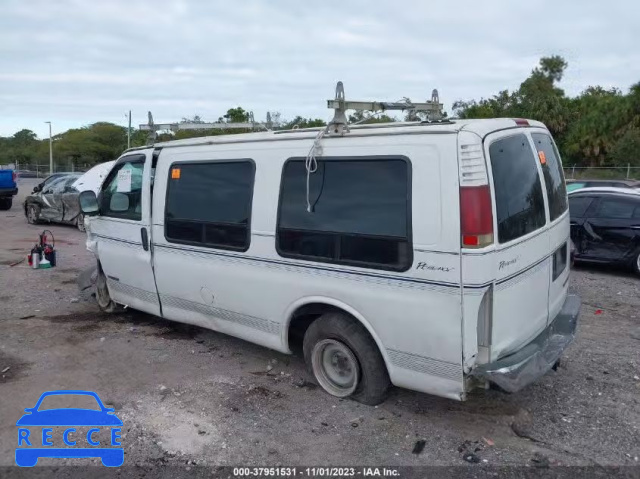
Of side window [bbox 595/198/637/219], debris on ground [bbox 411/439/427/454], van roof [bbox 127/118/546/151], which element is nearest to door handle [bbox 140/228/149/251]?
van roof [bbox 127/118/546/151]

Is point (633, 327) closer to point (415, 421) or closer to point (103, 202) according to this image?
point (415, 421)

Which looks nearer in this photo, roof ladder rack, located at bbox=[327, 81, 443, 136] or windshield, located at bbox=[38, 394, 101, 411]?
roof ladder rack, located at bbox=[327, 81, 443, 136]

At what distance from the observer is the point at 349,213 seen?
4.20m

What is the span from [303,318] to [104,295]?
339cm

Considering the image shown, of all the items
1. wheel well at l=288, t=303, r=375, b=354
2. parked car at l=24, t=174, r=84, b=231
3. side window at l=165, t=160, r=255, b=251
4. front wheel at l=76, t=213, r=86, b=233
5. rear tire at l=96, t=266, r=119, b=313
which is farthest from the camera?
parked car at l=24, t=174, r=84, b=231

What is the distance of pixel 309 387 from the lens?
4.90m

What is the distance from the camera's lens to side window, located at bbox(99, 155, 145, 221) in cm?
600

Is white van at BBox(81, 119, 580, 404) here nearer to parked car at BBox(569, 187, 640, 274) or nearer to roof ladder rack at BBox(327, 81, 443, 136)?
roof ladder rack at BBox(327, 81, 443, 136)

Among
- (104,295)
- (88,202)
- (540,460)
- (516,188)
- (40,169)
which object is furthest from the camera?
(40,169)

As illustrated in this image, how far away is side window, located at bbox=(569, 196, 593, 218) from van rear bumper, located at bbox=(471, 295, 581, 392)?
19.2ft

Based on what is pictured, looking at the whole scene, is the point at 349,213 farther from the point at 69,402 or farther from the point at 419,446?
the point at 69,402

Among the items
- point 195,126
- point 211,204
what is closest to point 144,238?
point 211,204

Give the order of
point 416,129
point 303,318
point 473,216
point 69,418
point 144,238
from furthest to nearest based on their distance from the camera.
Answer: point 144,238
point 303,318
point 69,418
point 416,129
point 473,216

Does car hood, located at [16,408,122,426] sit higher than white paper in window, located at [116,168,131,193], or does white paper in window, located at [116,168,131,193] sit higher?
white paper in window, located at [116,168,131,193]
